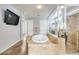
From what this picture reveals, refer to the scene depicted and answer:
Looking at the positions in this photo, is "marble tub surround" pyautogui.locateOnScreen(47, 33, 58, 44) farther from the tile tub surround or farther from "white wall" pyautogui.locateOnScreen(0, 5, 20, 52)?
"white wall" pyautogui.locateOnScreen(0, 5, 20, 52)

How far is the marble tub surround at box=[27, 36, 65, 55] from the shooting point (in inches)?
79.2

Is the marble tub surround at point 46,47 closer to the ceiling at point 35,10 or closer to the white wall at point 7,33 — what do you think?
the white wall at point 7,33

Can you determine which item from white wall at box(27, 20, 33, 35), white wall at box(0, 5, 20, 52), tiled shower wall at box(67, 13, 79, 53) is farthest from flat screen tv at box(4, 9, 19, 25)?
tiled shower wall at box(67, 13, 79, 53)

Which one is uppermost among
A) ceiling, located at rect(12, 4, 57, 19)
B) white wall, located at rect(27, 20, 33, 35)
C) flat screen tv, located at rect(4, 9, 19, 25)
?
ceiling, located at rect(12, 4, 57, 19)

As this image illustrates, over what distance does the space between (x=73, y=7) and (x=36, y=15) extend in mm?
712

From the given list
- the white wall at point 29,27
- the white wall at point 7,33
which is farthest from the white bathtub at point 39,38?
the white wall at point 7,33

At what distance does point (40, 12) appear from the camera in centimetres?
212

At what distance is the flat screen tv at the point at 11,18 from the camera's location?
6.84 ft

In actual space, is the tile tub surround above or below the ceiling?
below

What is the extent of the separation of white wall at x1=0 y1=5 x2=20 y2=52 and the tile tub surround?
10.4 inches

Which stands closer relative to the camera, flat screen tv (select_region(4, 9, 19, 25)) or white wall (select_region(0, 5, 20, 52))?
white wall (select_region(0, 5, 20, 52))

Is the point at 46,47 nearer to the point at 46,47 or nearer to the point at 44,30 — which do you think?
the point at 46,47

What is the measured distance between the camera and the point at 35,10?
2.08 metres
